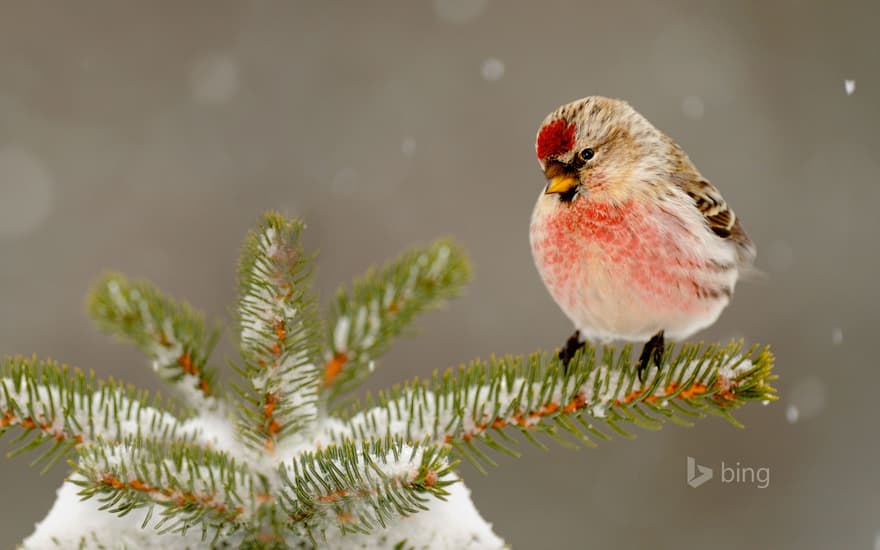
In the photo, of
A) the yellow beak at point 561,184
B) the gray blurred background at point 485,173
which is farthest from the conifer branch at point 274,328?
the gray blurred background at point 485,173

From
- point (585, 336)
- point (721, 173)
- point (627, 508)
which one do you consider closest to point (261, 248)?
point (585, 336)

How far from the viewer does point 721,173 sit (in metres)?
4.03

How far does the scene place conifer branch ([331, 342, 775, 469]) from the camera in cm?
107

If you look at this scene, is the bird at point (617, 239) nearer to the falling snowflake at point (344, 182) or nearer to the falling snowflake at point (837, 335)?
the falling snowflake at point (837, 335)

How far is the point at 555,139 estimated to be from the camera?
143 centimetres

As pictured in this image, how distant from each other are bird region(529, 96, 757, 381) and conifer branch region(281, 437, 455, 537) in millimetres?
545

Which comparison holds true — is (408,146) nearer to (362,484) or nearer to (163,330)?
(163,330)

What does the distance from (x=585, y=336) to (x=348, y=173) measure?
2.66 metres

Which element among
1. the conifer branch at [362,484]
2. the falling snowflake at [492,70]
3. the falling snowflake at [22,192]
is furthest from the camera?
the falling snowflake at [492,70]

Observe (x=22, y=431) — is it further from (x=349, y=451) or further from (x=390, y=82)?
(x=390, y=82)

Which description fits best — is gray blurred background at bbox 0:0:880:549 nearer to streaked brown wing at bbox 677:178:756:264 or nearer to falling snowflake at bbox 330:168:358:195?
falling snowflake at bbox 330:168:358:195

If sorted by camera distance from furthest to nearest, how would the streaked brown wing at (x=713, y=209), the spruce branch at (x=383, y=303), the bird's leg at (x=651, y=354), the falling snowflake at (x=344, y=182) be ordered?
the falling snowflake at (x=344, y=182), the streaked brown wing at (x=713, y=209), the spruce branch at (x=383, y=303), the bird's leg at (x=651, y=354)

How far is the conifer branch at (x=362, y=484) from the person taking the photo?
2.67ft

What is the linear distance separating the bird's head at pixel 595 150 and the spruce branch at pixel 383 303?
22 centimetres
